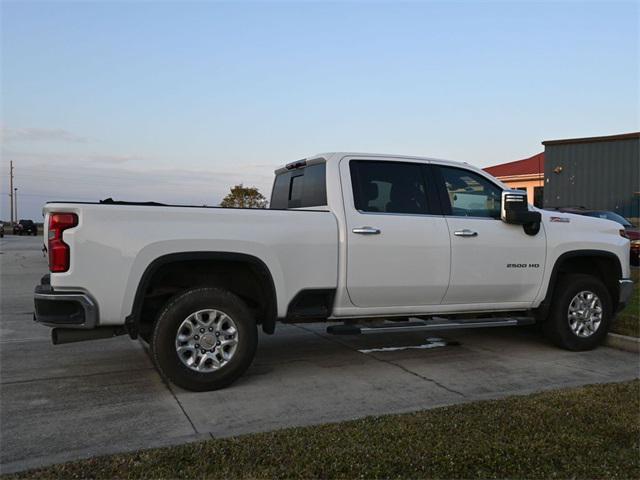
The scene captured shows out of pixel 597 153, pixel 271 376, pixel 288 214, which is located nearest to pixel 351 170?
pixel 288 214

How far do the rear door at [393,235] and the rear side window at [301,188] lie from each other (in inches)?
11.3

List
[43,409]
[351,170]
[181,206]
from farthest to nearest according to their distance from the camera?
[351,170] → [181,206] → [43,409]

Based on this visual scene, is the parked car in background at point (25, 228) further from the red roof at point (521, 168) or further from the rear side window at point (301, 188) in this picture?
the rear side window at point (301, 188)

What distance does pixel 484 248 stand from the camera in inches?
239

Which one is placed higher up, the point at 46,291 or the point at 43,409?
the point at 46,291

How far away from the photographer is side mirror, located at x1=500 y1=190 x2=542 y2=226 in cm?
605

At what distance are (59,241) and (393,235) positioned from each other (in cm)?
291

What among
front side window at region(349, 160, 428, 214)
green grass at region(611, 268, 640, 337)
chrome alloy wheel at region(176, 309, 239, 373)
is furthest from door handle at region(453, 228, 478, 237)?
green grass at region(611, 268, 640, 337)

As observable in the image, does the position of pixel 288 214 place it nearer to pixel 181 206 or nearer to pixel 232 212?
pixel 232 212

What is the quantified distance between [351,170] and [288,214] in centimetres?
91

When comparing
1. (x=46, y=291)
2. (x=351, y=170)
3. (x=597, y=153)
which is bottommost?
(x=46, y=291)

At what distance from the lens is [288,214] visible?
17.2ft

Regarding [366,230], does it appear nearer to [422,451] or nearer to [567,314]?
[422,451]

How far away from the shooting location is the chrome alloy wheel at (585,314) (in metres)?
6.65
